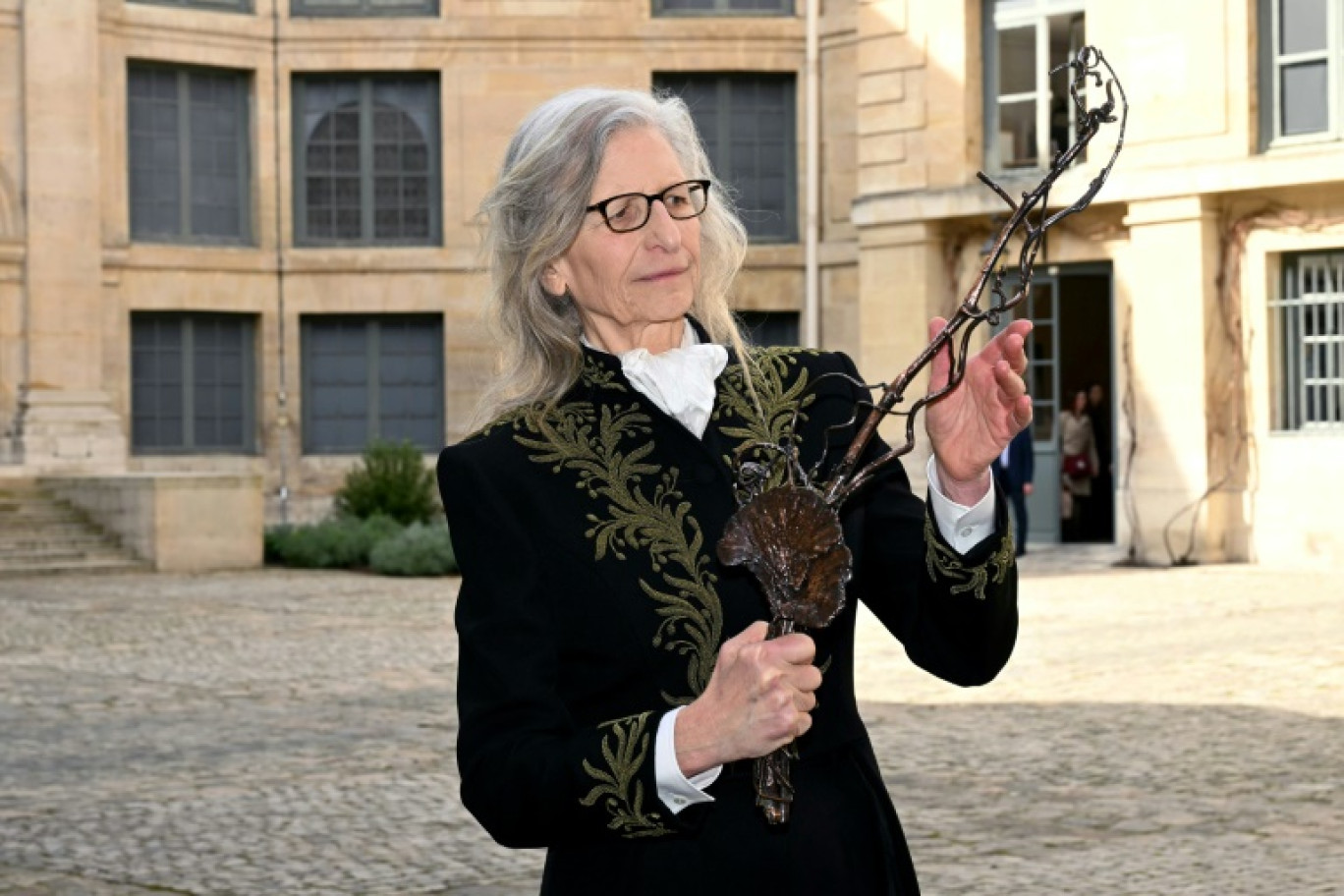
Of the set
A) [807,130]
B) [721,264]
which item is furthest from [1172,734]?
[807,130]

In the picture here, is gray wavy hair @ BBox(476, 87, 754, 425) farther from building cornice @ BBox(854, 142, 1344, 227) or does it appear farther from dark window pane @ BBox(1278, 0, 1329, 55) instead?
dark window pane @ BBox(1278, 0, 1329, 55)

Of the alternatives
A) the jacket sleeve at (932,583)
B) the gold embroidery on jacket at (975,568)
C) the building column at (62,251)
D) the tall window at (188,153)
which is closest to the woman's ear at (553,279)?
the jacket sleeve at (932,583)

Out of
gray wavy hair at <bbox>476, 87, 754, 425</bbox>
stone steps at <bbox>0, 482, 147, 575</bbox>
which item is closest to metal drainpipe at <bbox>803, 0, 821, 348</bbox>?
stone steps at <bbox>0, 482, 147, 575</bbox>

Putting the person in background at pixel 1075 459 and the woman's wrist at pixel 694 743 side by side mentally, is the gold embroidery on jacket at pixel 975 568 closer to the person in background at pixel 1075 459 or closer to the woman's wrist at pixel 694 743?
the woman's wrist at pixel 694 743

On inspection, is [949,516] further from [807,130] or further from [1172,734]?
[807,130]

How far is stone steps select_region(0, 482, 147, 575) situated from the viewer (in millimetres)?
23594

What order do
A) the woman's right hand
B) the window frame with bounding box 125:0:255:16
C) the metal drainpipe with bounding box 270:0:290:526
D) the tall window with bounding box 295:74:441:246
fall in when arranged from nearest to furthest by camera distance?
1. the woman's right hand
2. the window frame with bounding box 125:0:255:16
3. the metal drainpipe with bounding box 270:0:290:526
4. the tall window with bounding box 295:74:441:246

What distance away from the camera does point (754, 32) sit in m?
29.7

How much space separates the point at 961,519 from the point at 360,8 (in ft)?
92.1

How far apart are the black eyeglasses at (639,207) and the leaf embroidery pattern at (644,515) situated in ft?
0.78

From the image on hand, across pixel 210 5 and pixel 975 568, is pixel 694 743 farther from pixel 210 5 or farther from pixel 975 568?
pixel 210 5

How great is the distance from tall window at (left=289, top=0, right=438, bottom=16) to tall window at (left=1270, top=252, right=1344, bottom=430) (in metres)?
12.7

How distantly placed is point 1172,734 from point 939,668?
26.5ft

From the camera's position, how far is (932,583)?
267 cm
